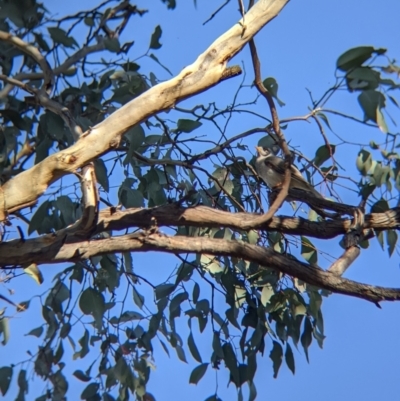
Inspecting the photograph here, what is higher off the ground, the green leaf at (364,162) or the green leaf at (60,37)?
the green leaf at (60,37)

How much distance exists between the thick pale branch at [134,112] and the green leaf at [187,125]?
0.76 meters

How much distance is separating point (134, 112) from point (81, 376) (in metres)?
1.90

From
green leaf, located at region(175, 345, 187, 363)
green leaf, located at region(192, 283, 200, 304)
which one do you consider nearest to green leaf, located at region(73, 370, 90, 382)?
green leaf, located at region(175, 345, 187, 363)

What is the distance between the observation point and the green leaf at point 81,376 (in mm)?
4035

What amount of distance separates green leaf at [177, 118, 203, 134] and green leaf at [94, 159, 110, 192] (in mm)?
391

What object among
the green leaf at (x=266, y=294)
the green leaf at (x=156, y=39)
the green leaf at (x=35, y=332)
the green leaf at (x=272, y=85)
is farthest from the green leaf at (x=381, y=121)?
the green leaf at (x=35, y=332)

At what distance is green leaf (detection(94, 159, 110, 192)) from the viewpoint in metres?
3.27

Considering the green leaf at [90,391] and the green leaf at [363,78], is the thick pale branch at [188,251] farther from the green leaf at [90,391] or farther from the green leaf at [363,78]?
the green leaf at [90,391]

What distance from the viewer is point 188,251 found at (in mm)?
2816

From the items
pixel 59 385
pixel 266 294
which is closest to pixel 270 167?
pixel 266 294

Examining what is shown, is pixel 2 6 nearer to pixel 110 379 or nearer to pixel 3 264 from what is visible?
pixel 3 264

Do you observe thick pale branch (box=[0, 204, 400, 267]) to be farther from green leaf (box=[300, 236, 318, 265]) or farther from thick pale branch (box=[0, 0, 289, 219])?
green leaf (box=[300, 236, 318, 265])

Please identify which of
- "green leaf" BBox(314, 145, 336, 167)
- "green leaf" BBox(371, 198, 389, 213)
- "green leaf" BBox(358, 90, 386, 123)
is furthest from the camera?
"green leaf" BBox(314, 145, 336, 167)

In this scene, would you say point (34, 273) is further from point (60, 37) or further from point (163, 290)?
point (60, 37)
